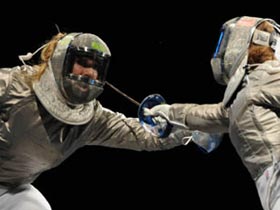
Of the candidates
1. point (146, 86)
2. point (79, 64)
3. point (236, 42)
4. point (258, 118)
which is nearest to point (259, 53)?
point (236, 42)

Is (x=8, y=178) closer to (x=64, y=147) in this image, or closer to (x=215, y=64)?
(x=64, y=147)

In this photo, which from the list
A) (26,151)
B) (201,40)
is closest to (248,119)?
(26,151)

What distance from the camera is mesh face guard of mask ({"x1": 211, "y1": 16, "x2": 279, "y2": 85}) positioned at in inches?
88.7

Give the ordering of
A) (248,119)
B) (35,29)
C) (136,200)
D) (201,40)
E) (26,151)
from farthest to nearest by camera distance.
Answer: (136,200) < (201,40) < (35,29) < (26,151) < (248,119)

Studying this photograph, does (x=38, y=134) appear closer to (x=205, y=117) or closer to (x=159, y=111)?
(x=159, y=111)

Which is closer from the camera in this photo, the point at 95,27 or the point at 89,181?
the point at 95,27

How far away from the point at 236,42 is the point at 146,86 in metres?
1.40

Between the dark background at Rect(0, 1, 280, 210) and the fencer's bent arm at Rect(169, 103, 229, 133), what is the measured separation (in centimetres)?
102

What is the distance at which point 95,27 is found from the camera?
11.5 feet

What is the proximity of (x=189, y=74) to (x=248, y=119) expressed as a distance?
155cm

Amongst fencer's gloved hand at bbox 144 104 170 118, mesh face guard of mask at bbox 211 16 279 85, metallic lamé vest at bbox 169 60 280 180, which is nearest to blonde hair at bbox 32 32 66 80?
fencer's gloved hand at bbox 144 104 170 118

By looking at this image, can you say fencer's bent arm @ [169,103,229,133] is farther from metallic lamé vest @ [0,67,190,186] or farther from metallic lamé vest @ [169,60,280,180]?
metallic lamé vest @ [0,67,190,186]

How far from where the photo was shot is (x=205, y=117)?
235 centimetres

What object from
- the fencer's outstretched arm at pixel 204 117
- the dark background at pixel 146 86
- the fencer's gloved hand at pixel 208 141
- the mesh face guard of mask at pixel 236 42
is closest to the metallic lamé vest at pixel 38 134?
the fencer's gloved hand at pixel 208 141
